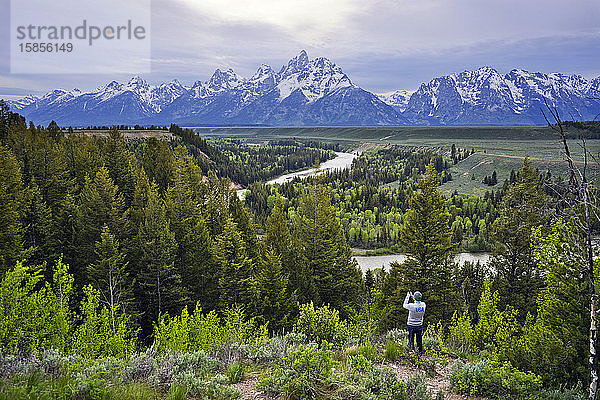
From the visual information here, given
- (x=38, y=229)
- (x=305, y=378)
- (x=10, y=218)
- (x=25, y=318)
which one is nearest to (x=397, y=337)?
(x=305, y=378)

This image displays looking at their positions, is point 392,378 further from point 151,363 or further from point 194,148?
point 194,148

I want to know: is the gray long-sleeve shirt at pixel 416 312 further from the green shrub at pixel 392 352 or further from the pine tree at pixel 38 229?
the pine tree at pixel 38 229

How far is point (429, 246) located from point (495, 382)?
1583 centimetres

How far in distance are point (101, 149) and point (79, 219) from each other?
32.0m

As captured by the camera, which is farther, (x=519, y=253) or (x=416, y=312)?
(x=519, y=253)

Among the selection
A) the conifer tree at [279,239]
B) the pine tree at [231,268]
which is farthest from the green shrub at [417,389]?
the conifer tree at [279,239]

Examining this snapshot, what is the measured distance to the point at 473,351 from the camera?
15883 mm

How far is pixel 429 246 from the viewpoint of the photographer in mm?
26062

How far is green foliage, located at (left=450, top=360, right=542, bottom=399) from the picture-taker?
10469 millimetres

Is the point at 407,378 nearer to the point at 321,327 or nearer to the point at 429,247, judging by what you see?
the point at 321,327

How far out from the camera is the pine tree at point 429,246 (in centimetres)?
2609

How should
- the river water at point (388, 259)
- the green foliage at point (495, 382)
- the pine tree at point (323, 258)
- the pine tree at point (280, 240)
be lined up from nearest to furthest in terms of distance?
the green foliage at point (495, 382), the pine tree at point (323, 258), the pine tree at point (280, 240), the river water at point (388, 259)

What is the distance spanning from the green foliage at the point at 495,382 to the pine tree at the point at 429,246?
15120 millimetres

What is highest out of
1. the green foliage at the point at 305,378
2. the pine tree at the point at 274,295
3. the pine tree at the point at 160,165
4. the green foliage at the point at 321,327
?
the pine tree at the point at 160,165
